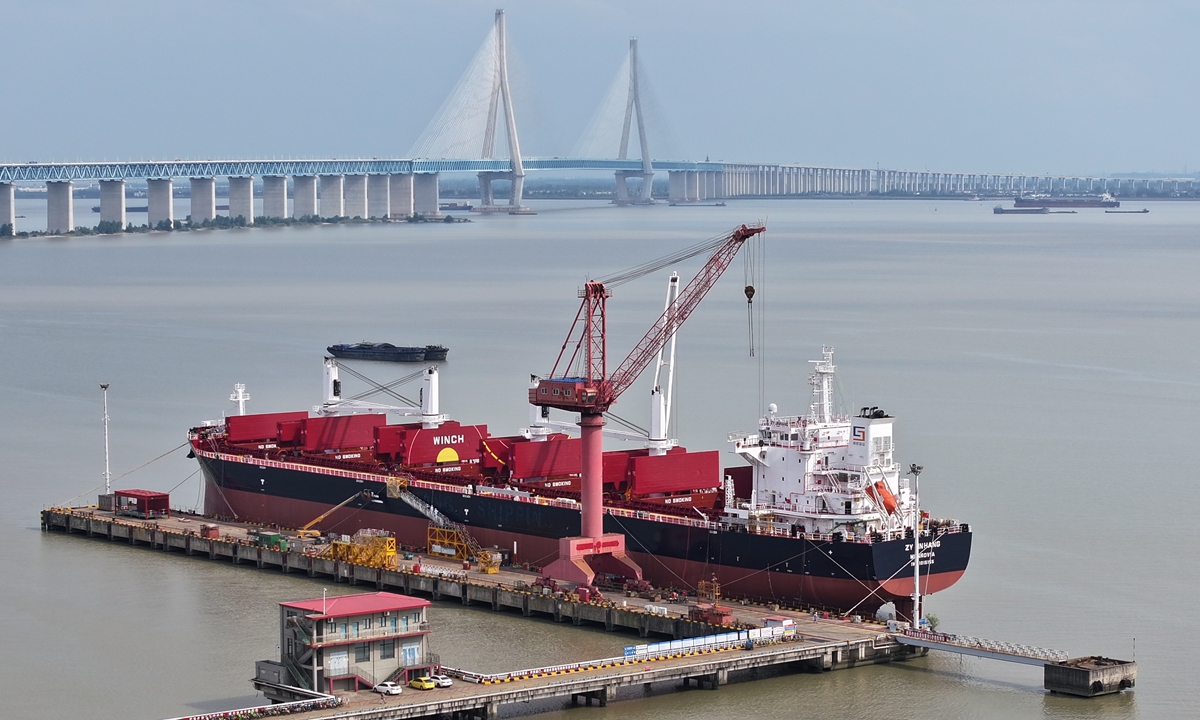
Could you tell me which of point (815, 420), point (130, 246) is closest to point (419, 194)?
point (130, 246)

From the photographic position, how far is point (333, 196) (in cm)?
17962

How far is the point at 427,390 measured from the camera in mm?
38656

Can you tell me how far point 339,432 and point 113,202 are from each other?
422 feet

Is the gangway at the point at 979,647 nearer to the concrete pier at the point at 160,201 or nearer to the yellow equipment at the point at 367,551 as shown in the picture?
the yellow equipment at the point at 367,551

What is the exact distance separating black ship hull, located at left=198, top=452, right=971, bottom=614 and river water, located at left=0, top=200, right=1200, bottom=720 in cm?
145

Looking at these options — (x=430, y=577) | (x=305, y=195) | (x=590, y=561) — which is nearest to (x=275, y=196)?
(x=305, y=195)

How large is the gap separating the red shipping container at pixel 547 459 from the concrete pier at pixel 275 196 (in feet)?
465

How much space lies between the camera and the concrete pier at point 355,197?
182 meters

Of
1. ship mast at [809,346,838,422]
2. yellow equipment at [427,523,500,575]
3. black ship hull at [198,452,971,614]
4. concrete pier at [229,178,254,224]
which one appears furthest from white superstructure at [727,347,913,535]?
concrete pier at [229,178,254,224]

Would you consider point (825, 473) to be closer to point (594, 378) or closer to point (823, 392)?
point (823, 392)

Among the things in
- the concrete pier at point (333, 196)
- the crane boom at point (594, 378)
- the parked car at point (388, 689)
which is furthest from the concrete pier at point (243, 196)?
the parked car at point (388, 689)

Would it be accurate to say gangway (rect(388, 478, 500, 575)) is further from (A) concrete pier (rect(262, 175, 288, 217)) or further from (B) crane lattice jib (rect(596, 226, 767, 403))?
(A) concrete pier (rect(262, 175, 288, 217))

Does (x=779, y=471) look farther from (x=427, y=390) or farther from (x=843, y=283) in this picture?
(x=843, y=283)

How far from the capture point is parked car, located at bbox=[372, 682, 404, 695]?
23578mm
